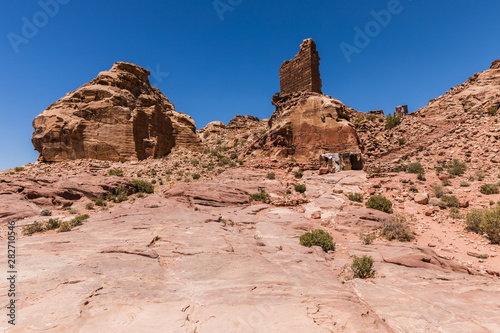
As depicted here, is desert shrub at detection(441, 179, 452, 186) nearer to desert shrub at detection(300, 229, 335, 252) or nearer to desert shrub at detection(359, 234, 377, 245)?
desert shrub at detection(359, 234, 377, 245)

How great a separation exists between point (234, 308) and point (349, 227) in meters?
8.05

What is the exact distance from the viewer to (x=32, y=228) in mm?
9391

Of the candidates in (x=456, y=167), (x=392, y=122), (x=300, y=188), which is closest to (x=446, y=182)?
(x=456, y=167)

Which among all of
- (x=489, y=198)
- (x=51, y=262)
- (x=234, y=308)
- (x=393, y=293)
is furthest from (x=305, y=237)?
(x=489, y=198)

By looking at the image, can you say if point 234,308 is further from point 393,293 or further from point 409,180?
point 409,180

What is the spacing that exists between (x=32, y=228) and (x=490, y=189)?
2134cm

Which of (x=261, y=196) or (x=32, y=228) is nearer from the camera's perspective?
(x=32, y=228)

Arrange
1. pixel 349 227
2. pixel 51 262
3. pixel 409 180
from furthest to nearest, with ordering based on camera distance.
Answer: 1. pixel 409 180
2. pixel 349 227
3. pixel 51 262

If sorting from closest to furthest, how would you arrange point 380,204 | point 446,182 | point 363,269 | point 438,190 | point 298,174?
point 363,269, point 380,204, point 438,190, point 446,182, point 298,174

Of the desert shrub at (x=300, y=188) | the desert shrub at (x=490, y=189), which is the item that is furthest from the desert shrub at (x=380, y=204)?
the desert shrub at (x=490, y=189)

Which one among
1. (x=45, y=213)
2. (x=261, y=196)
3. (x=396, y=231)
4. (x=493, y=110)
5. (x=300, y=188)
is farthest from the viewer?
(x=493, y=110)

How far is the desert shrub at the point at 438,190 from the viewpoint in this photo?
43.6ft

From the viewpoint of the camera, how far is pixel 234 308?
368 centimetres

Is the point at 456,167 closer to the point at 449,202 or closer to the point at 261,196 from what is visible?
the point at 449,202
